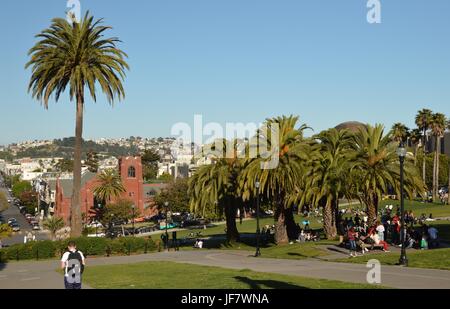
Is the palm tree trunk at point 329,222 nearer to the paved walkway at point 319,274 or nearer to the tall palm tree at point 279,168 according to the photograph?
the tall palm tree at point 279,168

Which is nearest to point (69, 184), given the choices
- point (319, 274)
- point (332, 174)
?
point (332, 174)

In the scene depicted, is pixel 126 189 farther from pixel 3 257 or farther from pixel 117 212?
pixel 3 257

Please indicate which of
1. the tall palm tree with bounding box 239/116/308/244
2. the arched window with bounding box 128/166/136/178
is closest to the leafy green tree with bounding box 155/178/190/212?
the arched window with bounding box 128/166/136/178

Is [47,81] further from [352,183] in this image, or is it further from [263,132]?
[352,183]

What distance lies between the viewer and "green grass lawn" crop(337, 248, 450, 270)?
22500mm

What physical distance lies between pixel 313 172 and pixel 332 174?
177 cm

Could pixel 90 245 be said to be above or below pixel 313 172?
below

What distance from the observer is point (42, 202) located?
163250 millimetres

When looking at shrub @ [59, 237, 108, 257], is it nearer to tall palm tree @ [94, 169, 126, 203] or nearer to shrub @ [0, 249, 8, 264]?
shrub @ [0, 249, 8, 264]

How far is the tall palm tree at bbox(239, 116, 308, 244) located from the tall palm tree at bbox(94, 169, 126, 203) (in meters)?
56.8

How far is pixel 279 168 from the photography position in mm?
41031
